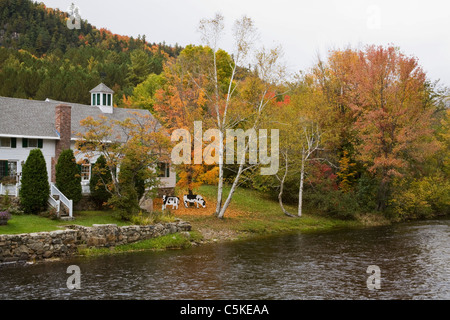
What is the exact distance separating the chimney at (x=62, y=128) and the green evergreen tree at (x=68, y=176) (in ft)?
8.78

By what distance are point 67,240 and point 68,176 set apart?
7492mm

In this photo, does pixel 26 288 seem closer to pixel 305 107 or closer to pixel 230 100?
pixel 230 100

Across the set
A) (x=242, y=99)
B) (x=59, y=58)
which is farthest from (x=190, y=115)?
(x=59, y=58)

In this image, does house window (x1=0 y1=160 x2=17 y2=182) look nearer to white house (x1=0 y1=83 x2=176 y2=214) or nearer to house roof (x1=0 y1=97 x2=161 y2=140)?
white house (x1=0 y1=83 x2=176 y2=214)

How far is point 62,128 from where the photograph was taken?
110 feet

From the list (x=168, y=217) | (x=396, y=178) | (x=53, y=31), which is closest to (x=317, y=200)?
(x=396, y=178)

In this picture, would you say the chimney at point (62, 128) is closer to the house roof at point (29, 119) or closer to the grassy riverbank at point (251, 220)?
the house roof at point (29, 119)

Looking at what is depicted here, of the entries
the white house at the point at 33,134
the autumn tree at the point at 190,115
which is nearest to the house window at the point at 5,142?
the white house at the point at 33,134

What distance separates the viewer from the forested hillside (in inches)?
2655

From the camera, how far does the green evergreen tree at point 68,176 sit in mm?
30422

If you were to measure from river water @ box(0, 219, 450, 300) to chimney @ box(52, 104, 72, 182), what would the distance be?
40.1 ft

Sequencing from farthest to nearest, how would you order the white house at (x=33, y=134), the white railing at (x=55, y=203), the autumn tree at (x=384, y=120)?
the autumn tree at (x=384, y=120)
the white house at (x=33, y=134)
the white railing at (x=55, y=203)
